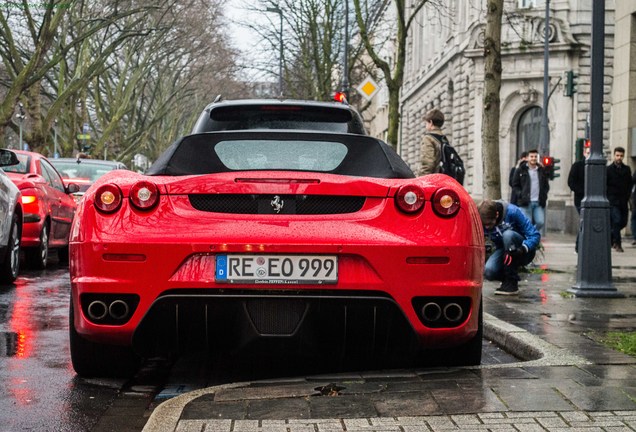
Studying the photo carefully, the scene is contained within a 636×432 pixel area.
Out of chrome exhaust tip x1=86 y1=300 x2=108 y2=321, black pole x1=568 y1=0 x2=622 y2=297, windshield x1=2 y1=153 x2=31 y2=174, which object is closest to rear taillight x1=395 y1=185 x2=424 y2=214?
chrome exhaust tip x1=86 y1=300 x2=108 y2=321

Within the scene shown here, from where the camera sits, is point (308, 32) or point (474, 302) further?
point (308, 32)

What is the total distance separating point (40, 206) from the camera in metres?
13.6

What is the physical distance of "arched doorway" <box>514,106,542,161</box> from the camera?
39.9m

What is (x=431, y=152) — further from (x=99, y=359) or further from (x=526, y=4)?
(x=526, y=4)

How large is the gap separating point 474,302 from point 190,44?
128 ft

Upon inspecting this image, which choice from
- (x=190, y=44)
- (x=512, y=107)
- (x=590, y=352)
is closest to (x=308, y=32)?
(x=190, y=44)

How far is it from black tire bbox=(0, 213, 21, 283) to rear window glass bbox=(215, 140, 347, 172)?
6398mm

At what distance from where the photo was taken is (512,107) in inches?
1587

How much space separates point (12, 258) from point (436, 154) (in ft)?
15.3

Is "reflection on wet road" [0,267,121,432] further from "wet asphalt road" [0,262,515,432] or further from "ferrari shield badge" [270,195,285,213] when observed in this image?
"ferrari shield badge" [270,195,285,213]

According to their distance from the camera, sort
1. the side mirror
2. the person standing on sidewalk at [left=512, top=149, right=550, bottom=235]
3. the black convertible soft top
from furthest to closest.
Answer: the person standing on sidewalk at [left=512, top=149, right=550, bottom=235]
the side mirror
the black convertible soft top

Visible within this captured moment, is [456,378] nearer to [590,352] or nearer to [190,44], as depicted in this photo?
A: [590,352]

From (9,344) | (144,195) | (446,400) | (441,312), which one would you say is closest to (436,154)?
(9,344)

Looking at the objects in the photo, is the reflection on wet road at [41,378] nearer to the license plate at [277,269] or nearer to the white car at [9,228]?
the license plate at [277,269]
